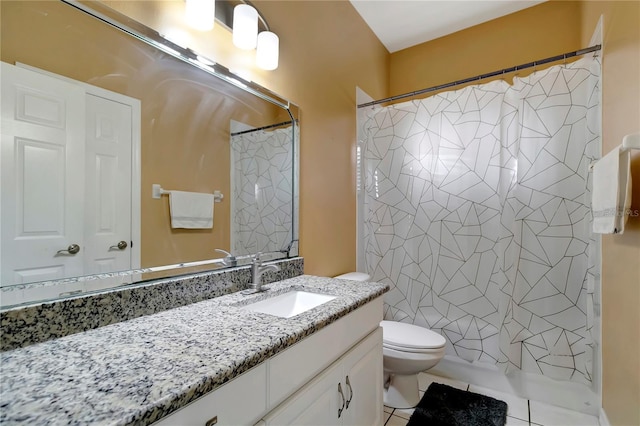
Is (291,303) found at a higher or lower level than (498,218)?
lower

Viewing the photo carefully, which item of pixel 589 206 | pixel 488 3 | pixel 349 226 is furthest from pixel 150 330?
pixel 488 3

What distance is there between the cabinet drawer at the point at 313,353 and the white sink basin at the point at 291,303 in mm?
165

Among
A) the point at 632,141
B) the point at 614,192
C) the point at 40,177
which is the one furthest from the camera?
the point at 614,192

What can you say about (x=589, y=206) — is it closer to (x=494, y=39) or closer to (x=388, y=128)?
A: (x=388, y=128)

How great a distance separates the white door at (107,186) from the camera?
917 millimetres

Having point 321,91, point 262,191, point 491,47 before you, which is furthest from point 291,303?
point 491,47

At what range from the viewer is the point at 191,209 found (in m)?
1.25

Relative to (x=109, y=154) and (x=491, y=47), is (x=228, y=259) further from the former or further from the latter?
(x=491, y=47)

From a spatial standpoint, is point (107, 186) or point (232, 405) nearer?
point (232, 405)

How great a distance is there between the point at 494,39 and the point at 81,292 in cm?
322

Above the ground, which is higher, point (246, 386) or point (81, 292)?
point (81, 292)

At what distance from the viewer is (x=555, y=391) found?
5.99 feet

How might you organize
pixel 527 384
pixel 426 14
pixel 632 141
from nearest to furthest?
pixel 632 141 → pixel 527 384 → pixel 426 14

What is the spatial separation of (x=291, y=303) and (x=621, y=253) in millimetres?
1538
